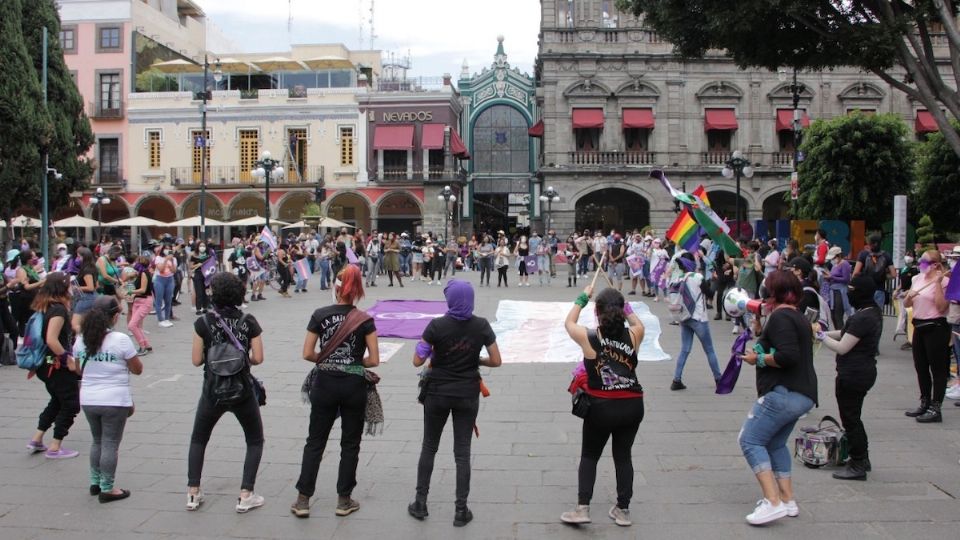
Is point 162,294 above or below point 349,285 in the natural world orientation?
below

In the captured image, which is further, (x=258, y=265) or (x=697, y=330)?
(x=258, y=265)

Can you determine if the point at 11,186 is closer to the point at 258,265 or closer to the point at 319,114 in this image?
the point at 258,265

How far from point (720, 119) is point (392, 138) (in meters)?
15.4

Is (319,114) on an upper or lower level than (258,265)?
upper

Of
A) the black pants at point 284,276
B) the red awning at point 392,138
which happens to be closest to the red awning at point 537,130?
the red awning at point 392,138

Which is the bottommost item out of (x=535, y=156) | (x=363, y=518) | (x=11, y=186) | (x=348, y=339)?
(x=363, y=518)

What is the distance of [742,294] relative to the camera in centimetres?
622

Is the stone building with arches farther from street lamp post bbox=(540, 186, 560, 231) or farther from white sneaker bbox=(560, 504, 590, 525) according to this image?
white sneaker bbox=(560, 504, 590, 525)

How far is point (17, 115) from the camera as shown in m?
23.0

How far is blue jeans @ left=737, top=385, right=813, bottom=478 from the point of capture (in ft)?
16.8

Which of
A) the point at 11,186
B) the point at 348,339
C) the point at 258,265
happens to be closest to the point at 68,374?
the point at 348,339

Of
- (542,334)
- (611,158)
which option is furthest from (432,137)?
(542,334)

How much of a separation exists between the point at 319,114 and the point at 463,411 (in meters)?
36.6

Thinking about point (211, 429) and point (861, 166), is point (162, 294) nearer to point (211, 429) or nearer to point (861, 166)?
point (211, 429)
